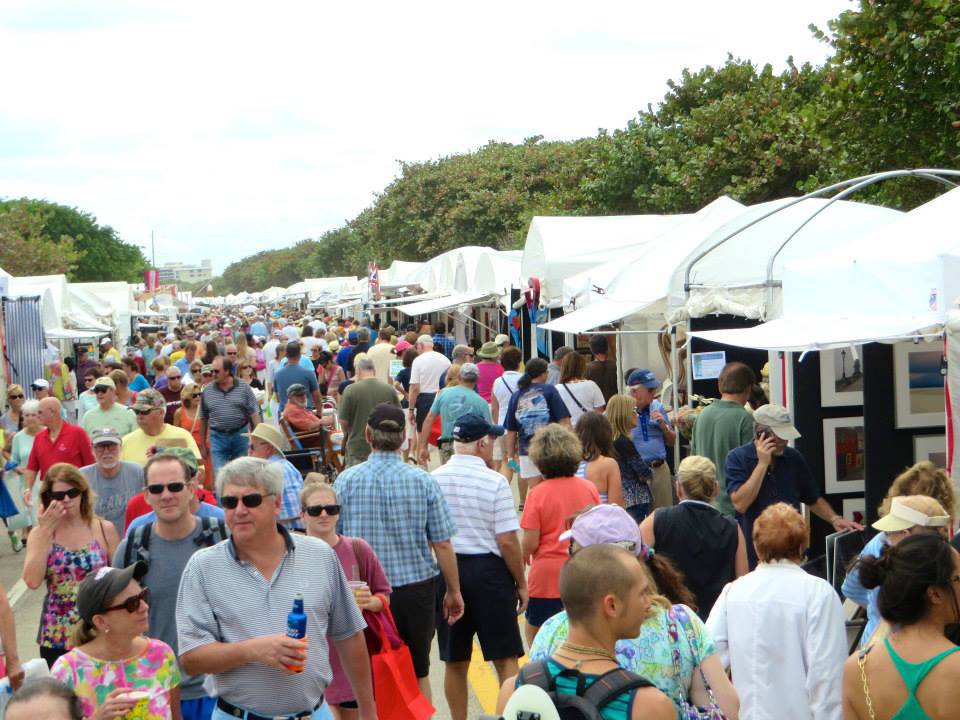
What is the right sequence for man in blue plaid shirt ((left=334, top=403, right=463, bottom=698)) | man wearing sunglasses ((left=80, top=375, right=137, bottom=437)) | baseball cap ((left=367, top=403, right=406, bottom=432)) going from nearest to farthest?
man in blue plaid shirt ((left=334, top=403, right=463, bottom=698)) → baseball cap ((left=367, top=403, right=406, bottom=432)) → man wearing sunglasses ((left=80, top=375, right=137, bottom=437))

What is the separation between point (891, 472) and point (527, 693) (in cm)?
615

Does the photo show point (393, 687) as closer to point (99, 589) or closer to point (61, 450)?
point (99, 589)

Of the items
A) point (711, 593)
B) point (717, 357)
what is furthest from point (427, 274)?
point (711, 593)

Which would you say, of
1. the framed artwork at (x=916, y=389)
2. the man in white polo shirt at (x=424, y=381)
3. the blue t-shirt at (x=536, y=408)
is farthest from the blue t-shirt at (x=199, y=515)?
the man in white polo shirt at (x=424, y=381)

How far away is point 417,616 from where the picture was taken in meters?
6.48

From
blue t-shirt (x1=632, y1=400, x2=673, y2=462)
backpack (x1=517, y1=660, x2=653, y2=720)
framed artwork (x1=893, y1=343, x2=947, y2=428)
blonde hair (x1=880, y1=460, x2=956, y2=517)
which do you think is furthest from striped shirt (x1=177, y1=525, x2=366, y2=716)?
blue t-shirt (x1=632, y1=400, x2=673, y2=462)

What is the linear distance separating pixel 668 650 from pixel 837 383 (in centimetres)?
613

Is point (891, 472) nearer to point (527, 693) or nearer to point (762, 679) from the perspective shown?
point (762, 679)

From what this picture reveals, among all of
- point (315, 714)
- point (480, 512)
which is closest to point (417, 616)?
point (480, 512)

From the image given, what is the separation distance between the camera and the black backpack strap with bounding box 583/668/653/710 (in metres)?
3.16

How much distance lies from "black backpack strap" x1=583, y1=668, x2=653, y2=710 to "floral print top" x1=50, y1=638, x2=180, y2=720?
183cm

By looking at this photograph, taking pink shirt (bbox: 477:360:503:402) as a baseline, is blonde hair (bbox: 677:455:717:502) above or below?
above

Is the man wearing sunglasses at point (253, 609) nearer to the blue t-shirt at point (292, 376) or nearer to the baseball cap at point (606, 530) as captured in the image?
the baseball cap at point (606, 530)

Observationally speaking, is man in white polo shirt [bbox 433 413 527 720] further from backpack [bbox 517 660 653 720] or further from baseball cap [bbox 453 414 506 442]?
backpack [bbox 517 660 653 720]
